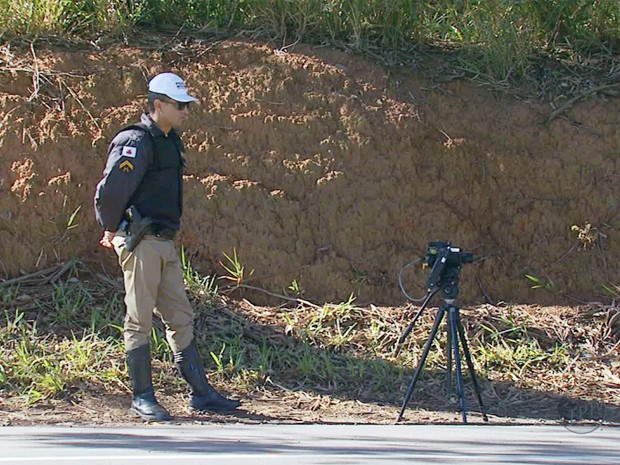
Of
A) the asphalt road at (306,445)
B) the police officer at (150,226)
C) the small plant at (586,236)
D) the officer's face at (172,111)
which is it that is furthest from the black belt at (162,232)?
the small plant at (586,236)

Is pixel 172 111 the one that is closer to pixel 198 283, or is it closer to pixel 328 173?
pixel 198 283

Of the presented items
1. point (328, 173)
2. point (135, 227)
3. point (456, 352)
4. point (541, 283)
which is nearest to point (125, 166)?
Answer: point (135, 227)

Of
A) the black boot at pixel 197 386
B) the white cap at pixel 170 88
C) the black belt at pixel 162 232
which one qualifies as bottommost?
the black boot at pixel 197 386

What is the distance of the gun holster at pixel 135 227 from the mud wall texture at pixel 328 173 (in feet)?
6.69

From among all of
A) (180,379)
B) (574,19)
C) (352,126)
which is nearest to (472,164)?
(352,126)

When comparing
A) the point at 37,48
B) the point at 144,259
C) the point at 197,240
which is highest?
the point at 37,48

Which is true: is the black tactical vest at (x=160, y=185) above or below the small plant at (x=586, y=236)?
above

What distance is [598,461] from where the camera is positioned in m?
5.69

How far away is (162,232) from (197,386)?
1.09 meters

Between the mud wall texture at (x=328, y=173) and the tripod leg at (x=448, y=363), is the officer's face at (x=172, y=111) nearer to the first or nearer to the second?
the mud wall texture at (x=328, y=173)

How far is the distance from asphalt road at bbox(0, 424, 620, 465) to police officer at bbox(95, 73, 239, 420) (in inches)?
18.2

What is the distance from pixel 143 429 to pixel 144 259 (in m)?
1.12

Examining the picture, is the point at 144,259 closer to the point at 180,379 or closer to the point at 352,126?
the point at 180,379

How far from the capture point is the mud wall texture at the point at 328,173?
8.91m
